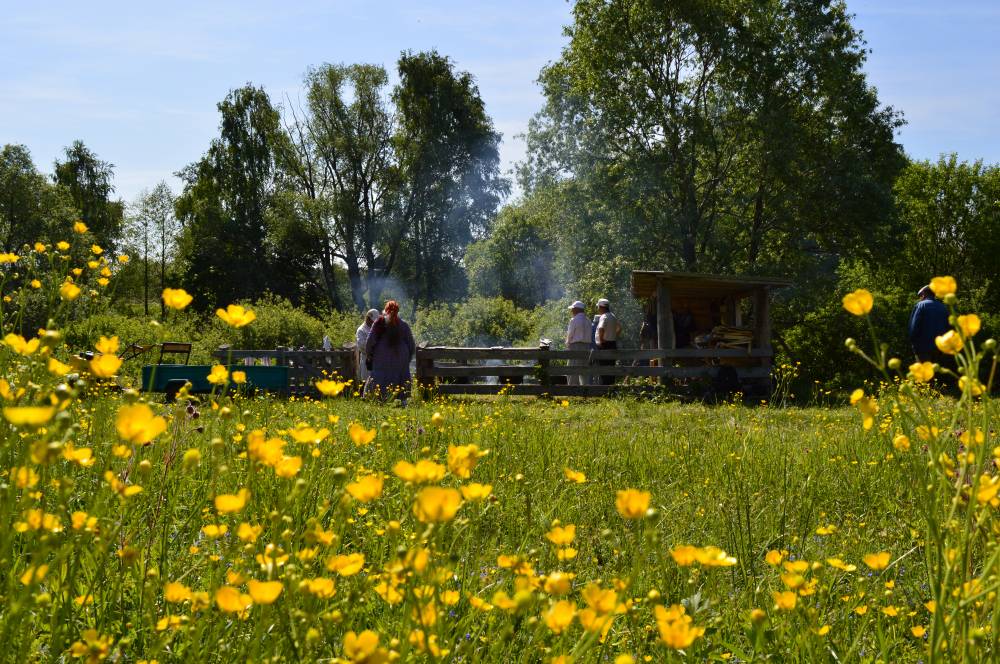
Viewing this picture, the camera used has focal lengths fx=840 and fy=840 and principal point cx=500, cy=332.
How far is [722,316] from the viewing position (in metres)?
17.3

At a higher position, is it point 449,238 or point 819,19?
point 819,19

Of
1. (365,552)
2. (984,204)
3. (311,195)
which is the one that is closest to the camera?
(365,552)

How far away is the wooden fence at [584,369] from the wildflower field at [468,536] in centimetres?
768

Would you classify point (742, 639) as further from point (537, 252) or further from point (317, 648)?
point (537, 252)

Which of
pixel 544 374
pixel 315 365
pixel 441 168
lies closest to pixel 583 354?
pixel 544 374

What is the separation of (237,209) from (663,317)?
2785 cm

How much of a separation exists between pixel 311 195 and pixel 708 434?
33187 millimetres

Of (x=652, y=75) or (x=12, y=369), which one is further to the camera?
(x=652, y=75)

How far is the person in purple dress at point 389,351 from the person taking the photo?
11.2m

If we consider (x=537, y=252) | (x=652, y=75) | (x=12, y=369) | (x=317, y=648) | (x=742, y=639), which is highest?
(x=652, y=75)

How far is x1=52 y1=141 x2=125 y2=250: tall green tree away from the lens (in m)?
46.7

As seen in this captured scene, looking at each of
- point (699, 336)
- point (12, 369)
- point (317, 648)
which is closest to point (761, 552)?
point (317, 648)

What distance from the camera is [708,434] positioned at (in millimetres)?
6793

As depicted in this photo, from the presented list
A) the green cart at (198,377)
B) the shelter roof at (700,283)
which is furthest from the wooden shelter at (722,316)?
the green cart at (198,377)
